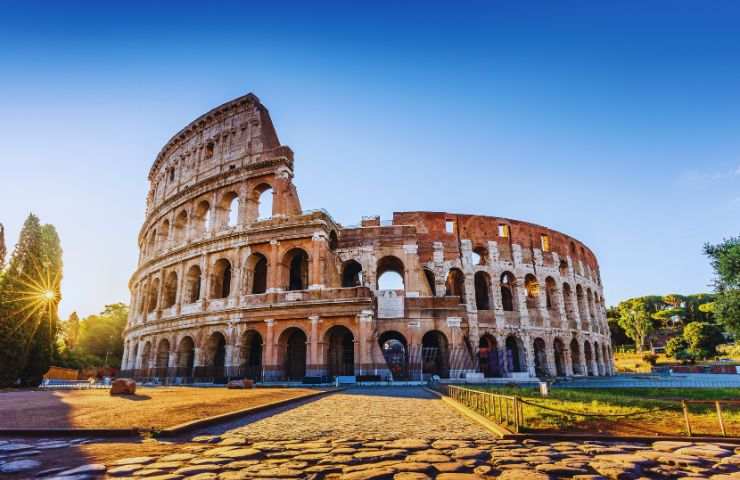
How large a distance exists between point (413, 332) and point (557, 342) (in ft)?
42.4

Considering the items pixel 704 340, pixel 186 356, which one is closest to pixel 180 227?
pixel 186 356

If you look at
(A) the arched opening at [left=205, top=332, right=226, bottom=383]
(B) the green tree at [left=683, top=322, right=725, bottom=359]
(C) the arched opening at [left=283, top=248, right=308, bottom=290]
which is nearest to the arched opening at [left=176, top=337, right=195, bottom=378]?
(A) the arched opening at [left=205, top=332, right=226, bottom=383]

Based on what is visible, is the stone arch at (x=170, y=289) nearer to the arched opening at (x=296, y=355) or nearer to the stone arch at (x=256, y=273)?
the stone arch at (x=256, y=273)

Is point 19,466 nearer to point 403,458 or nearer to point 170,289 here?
point 403,458

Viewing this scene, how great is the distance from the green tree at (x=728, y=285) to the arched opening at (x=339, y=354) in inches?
741

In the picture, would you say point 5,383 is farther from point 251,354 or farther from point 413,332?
point 413,332

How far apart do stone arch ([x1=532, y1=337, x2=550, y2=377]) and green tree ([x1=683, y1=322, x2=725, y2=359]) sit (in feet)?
93.4

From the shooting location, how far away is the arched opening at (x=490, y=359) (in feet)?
83.5

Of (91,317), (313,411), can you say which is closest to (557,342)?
(313,411)

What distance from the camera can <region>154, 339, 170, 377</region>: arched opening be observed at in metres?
24.9

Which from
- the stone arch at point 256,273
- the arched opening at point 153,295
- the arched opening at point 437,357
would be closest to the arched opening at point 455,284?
the arched opening at point 437,357

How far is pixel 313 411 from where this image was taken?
319 inches

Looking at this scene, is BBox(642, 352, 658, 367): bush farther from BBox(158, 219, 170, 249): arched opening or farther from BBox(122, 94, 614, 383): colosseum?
BBox(158, 219, 170, 249): arched opening

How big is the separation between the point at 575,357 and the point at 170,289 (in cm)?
3053
